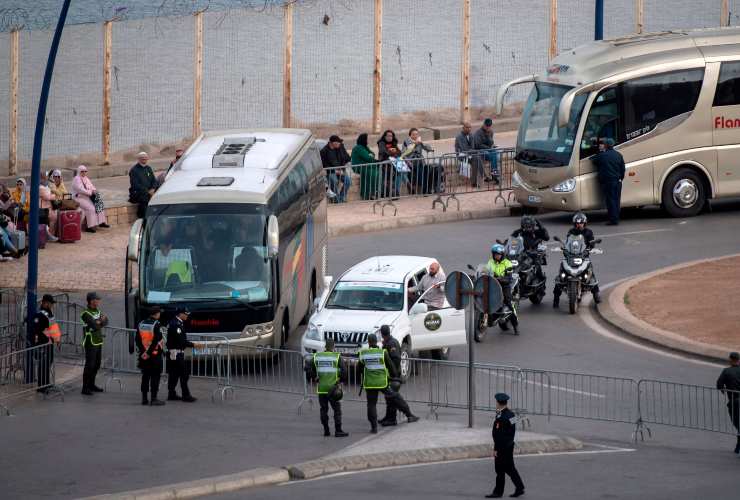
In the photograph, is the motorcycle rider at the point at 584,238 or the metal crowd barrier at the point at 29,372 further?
the motorcycle rider at the point at 584,238

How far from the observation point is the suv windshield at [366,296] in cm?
2275

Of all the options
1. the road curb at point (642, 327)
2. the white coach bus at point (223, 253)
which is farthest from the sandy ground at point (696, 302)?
the white coach bus at point (223, 253)

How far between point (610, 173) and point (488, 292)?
1297cm

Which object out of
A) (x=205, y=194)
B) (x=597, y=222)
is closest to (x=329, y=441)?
(x=205, y=194)

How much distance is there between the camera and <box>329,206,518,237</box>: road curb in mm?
32812

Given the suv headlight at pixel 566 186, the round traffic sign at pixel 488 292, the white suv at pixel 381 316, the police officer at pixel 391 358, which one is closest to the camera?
the round traffic sign at pixel 488 292

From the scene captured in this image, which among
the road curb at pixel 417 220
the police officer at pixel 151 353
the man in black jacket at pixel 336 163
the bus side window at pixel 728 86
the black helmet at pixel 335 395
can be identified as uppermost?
the bus side window at pixel 728 86

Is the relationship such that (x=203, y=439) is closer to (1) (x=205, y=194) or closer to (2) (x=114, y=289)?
(1) (x=205, y=194)

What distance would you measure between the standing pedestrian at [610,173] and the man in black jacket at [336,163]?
573 centimetres

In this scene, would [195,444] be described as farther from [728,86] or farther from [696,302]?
[728,86]

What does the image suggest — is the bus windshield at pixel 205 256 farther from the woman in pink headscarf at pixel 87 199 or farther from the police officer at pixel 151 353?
the woman in pink headscarf at pixel 87 199

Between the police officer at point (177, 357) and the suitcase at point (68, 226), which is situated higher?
the suitcase at point (68, 226)

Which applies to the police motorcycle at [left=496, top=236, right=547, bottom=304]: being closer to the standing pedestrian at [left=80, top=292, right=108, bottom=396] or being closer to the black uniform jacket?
the standing pedestrian at [left=80, top=292, right=108, bottom=396]

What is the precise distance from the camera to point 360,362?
20.0 metres
